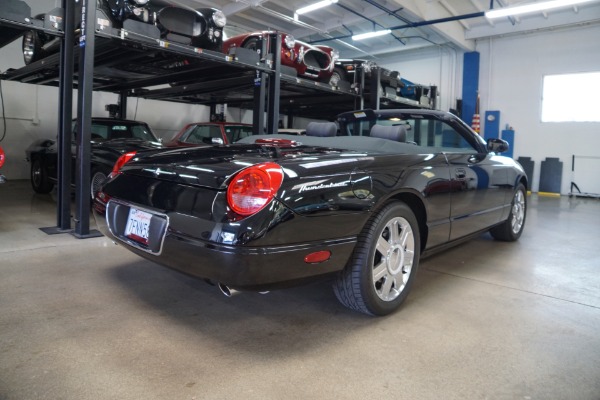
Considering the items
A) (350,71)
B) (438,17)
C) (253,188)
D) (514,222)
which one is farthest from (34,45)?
(438,17)

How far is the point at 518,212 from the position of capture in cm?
416

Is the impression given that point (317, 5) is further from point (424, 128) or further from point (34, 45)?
point (424, 128)

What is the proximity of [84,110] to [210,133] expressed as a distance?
276cm

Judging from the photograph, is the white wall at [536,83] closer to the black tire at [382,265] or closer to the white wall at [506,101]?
the white wall at [506,101]

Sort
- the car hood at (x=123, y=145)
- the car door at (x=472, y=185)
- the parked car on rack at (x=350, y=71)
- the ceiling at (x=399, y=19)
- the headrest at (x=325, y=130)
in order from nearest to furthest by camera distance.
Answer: the car door at (x=472, y=185)
the headrest at (x=325, y=130)
the car hood at (x=123, y=145)
the parked car on rack at (x=350, y=71)
the ceiling at (x=399, y=19)

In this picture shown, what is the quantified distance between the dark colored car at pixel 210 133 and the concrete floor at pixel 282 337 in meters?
3.45

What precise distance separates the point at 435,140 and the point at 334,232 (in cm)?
213

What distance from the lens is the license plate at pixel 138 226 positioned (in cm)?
188

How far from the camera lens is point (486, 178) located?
3146mm

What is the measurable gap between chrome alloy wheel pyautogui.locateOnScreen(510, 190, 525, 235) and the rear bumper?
2857mm

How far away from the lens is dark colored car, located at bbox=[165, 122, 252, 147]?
247 inches

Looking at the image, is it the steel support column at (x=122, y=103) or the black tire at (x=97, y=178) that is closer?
the black tire at (x=97, y=178)

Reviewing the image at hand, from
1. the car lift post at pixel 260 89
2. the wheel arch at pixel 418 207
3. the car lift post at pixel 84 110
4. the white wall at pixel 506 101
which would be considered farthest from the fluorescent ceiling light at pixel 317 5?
the wheel arch at pixel 418 207

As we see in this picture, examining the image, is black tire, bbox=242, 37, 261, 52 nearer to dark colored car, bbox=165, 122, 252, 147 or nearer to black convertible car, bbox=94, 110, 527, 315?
dark colored car, bbox=165, 122, 252, 147
